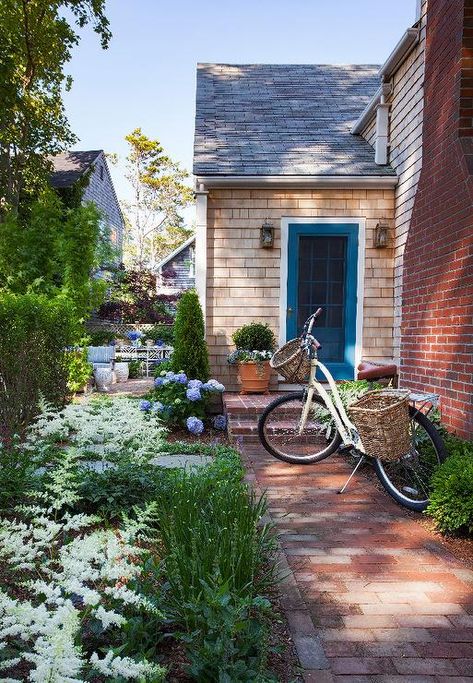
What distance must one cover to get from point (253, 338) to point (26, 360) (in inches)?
110

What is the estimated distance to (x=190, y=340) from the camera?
677 centimetres

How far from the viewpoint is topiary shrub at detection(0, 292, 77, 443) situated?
5148mm

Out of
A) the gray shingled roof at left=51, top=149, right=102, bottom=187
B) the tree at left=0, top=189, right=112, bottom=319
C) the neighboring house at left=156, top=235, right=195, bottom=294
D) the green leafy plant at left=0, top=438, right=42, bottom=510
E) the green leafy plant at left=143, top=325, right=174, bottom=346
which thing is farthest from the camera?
the neighboring house at left=156, top=235, right=195, bottom=294

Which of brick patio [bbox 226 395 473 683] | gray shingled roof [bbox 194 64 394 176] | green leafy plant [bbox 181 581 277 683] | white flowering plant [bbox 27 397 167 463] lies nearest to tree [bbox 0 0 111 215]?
gray shingled roof [bbox 194 64 394 176]

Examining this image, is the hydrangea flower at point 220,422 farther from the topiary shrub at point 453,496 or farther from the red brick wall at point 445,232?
the topiary shrub at point 453,496

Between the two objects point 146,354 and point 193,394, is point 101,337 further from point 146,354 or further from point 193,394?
point 193,394

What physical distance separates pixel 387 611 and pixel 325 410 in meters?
2.63

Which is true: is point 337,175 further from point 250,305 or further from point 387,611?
point 387,611

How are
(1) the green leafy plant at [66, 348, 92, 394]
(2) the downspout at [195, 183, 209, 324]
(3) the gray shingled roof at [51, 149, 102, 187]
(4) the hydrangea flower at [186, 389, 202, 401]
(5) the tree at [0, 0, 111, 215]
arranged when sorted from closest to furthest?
(4) the hydrangea flower at [186, 389, 202, 401] < (2) the downspout at [195, 183, 209, 324] < (1) the green leafy plant at [66, 348, 92, 394] < (5) the tree at [0, 0, 111, 215] < (3) the gray shingled roof at [51, 149, 102, 187]

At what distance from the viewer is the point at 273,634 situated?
6.51 ft

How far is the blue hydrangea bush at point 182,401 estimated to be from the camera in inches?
242

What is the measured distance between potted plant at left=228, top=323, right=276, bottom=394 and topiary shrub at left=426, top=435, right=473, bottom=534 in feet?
12.0

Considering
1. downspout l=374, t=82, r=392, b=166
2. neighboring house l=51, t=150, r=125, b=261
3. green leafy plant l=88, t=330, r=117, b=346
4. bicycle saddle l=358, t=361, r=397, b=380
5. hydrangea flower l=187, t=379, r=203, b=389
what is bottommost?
hydrangea flower l=187, t=379, r=203, b=389

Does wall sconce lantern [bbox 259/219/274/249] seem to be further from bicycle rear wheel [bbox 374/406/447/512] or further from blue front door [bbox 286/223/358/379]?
bicycle rear wheel [bbox 374/406/447/512]
